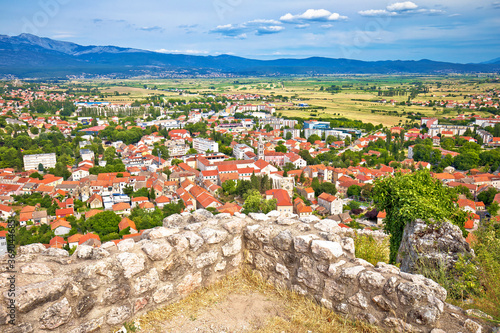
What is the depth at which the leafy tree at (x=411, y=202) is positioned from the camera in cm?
544

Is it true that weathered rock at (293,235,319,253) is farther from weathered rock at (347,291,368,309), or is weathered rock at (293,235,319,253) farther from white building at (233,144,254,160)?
white building at (233,144,254,160)

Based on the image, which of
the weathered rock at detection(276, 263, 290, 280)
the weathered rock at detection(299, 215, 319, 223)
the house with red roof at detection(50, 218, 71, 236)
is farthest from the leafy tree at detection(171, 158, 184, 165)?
the weathered rock at detection(276, 263, 290, 280)

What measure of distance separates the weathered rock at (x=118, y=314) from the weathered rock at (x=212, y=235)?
116 cm

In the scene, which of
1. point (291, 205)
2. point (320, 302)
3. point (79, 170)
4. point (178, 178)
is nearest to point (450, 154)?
point (291, 205)

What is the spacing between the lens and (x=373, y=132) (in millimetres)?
64375

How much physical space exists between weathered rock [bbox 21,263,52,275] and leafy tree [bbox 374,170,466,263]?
486 cm

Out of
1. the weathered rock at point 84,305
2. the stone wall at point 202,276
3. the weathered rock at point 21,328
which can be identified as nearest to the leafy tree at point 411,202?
the stone wall at point 202,276

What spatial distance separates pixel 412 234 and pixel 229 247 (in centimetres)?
279

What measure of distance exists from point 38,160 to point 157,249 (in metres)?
47.5

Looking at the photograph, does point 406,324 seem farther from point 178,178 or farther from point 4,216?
point 178,178

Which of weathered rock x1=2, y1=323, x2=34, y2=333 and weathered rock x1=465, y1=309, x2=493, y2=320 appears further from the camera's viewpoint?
weathered rock x1=465, y1=309, x2=493, y2=320

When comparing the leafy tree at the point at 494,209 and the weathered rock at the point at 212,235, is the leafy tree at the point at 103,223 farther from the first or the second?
the leafy tree at the point at 494,209

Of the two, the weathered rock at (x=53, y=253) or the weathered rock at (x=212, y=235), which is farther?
the weathered rock at (x=212, y=235)

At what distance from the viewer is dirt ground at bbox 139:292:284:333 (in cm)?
377
